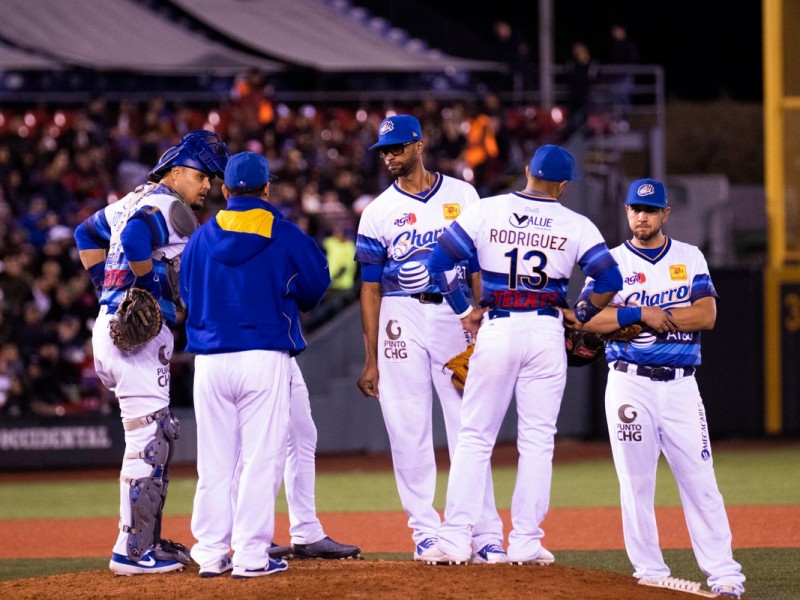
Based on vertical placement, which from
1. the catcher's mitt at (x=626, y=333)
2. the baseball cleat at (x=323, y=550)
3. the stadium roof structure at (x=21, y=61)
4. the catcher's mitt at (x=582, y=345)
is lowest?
the baseball cleat at (x=323, y=550)

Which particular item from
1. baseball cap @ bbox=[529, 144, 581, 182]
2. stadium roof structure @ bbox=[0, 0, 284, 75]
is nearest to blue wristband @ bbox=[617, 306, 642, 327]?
baseball cap @ bbox=[529, 144, 581, 182]

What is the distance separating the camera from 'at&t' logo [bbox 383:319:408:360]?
25.3 feet

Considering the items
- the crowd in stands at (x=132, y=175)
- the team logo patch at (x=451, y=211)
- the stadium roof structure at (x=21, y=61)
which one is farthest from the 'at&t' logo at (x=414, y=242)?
the stadium roof structure at (x=21, y=61)

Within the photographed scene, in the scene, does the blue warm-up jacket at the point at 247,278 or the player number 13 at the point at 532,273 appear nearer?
the blue warm-up jacket at the point at 247,278

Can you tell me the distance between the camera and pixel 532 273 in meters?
7.14

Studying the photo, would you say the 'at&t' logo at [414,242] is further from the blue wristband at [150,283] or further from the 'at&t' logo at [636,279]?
the blue wristband at [150,283]

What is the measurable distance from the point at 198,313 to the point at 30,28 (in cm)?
1723

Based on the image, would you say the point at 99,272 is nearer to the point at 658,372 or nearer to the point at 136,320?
the point at 136,320

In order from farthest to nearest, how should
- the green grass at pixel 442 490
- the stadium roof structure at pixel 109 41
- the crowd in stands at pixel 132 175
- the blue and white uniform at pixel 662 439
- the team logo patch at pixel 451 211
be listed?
the stadium roof structure at pixel 109 41
the crowd in stands at pixel 132 175
the green grass at pixel 442 490
the team logo patch at pixel 451 211
the blue and white uniform at pixel 662 439

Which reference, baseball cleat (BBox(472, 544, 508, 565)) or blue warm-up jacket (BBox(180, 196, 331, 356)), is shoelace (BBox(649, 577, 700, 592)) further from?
blue warm-up jacket (BBox(180, 196, 331, 356))

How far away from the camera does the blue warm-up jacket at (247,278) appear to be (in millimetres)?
6875

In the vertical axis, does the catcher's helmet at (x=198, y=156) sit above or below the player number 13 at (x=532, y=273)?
above

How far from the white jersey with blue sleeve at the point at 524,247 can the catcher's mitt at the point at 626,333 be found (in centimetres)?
36

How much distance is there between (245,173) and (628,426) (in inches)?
101
